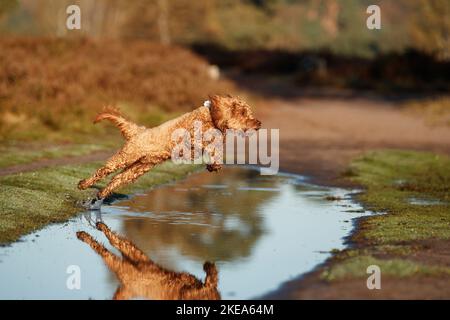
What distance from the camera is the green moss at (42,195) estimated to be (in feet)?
44.1

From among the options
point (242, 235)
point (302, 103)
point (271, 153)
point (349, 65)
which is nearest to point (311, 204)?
point (242, 235)

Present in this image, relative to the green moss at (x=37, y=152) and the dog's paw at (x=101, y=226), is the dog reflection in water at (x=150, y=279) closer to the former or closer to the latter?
the dog's paw at (x=101, y=226)

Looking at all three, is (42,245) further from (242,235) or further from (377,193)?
(377,193)

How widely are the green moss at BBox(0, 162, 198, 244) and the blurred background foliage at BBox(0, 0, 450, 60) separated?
117ft

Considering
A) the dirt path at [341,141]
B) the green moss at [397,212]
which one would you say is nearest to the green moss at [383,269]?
the green moss at [397,212]

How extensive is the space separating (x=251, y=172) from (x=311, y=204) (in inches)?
207

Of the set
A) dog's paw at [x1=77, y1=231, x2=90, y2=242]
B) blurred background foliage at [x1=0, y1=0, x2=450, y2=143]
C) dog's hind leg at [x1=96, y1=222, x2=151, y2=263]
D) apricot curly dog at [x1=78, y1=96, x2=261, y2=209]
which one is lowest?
dog's hind leg at [x1=96, y1=222, x2=151, y2=263]

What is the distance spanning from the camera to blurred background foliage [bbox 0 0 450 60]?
69.4 metres

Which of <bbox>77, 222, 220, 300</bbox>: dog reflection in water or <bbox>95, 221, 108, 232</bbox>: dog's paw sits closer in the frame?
<bbox>77, 222, 220, 300</bbox>: dog reflection in water

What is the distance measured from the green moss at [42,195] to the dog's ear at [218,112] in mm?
2754

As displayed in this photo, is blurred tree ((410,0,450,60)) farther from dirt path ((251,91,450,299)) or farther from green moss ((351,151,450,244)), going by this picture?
green moss ((351,151,450,244))

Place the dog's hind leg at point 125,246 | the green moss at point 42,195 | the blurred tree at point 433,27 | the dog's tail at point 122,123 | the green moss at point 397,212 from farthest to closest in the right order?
the blurred tree at point 433,27
the dog's tail at point 122,123
the green moss at point 42,195
the dog's hind leg at point 125,246
the green moss at point 397,212

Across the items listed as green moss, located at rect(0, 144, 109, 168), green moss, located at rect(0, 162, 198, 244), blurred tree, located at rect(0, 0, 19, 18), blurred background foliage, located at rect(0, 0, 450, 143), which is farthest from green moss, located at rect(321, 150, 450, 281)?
blurred tree, located at rect(0, 0, 19, 18)

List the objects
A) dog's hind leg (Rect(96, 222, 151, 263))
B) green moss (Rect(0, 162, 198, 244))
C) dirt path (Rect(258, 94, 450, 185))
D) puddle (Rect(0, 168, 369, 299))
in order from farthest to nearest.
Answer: dirt path (Rect(258, 94, 450, 185)) < green moss (Rect(0, 162, 198, 244)) < dog's hind leg (Rect(96, 222, 151, 263)) < puddle (Rect(0, 168, 369, 299))
